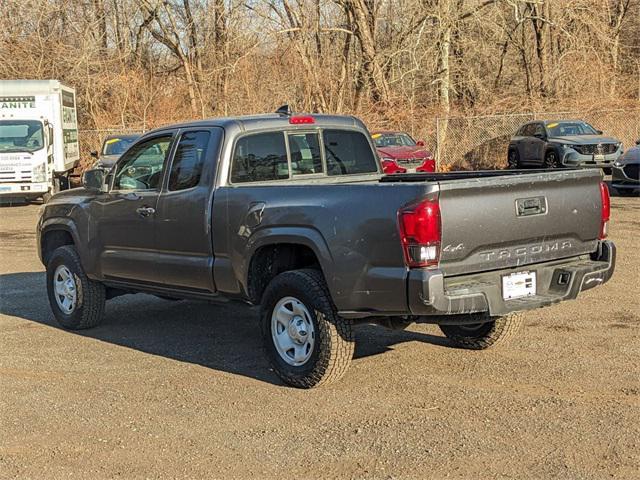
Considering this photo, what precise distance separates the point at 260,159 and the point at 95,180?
191cm

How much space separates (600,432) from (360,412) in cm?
150

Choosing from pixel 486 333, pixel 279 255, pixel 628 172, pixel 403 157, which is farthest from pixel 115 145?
pixel 486 333

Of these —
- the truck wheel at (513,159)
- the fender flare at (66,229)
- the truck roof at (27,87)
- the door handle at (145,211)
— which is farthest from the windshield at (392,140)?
the door handle at (145,211)

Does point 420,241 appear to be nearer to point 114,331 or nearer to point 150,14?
point 114,331

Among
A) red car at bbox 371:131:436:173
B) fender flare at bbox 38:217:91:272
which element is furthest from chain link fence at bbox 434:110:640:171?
fender flare at bbox 38:217:91:272

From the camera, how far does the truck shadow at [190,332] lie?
701cm

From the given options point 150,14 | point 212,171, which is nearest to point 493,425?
point 212,171

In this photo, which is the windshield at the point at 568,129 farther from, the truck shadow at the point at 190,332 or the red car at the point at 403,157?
the truck shadow at the point at 190,332

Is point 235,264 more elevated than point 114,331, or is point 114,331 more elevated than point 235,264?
point 235,264

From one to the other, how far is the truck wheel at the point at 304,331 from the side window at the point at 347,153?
157cm

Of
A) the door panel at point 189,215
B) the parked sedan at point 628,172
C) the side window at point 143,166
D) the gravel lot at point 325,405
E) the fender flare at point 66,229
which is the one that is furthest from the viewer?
the parked sedan at point 628,172

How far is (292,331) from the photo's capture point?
6152mm

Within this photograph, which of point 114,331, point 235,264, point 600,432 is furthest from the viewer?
point 114,331

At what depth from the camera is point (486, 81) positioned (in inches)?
1395
